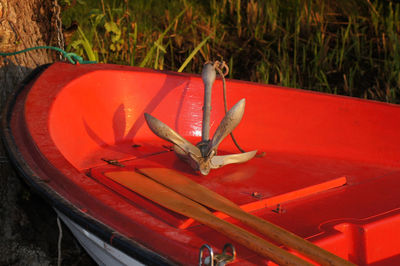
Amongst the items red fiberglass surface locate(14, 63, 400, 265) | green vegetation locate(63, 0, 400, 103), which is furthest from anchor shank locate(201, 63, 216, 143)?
green vegetation locate(63, 0, 400, 103)

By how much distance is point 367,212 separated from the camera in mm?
1976

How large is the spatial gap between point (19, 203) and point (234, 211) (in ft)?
3.91

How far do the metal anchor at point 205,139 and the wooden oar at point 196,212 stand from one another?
203mm

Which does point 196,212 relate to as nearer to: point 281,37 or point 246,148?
point 246,148

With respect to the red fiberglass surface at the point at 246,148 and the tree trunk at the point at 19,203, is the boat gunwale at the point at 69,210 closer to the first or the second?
the red fiberglass surface at the point at 246,148

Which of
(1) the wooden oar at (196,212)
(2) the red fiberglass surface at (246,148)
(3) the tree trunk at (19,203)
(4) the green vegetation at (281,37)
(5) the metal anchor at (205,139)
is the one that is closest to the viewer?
(1) the wooden oar at (196,212)

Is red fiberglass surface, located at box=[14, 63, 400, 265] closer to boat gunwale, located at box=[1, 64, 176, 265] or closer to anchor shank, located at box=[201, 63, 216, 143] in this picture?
boat gunwale, located at box=[1, 64, 176, 265]

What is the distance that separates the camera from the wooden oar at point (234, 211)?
1434mm

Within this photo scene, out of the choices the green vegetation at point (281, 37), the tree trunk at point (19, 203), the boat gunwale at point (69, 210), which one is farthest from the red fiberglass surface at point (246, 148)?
the green vegetation at point (281, 37)

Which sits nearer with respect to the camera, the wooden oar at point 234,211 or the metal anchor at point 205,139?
the wooden oar at point 234,211

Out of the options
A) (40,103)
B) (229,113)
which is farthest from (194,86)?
(40,103)

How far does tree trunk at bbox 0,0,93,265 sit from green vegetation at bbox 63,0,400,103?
66.3 inches

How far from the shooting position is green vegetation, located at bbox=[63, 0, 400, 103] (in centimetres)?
458

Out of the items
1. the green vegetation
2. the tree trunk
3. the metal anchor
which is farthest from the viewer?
the green vegetation
